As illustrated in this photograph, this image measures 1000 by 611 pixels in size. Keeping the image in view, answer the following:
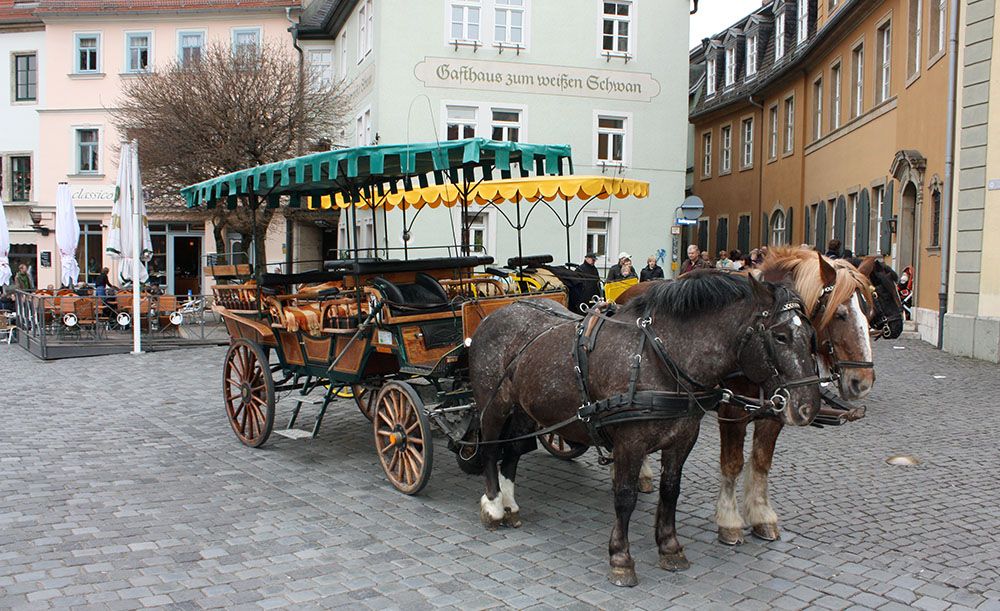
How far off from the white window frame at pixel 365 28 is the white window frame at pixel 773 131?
13218mm

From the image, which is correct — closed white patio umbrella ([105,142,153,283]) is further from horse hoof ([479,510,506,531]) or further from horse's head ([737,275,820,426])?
horse's head ([737,275,820,426])

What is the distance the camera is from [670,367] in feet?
15.1

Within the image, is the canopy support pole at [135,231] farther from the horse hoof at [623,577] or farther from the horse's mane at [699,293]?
the horse hoof at [623,577]

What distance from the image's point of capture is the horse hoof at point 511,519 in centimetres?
568

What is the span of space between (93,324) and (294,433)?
10.8 meters

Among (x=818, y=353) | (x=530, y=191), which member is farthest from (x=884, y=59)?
(x=818, y=353)

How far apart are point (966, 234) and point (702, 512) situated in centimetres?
1095

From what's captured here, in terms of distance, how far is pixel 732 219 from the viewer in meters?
32.9

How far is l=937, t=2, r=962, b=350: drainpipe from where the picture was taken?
15109 mm

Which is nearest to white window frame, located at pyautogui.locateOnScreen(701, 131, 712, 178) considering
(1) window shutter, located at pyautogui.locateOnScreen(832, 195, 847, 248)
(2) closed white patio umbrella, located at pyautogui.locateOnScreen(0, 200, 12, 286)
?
(1) window shutter, located at pyautogui.locateOnScreen(832, 195, 847, 248)

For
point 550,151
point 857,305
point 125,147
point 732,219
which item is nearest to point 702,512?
point 857,305

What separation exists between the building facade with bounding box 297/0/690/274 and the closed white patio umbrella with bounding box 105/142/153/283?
7.63 metres

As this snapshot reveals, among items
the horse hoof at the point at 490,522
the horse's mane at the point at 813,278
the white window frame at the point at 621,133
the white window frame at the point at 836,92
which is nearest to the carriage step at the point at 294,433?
the horse hoof at the point at 490,522

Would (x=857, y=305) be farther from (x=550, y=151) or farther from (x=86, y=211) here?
(x=86, y=211)
